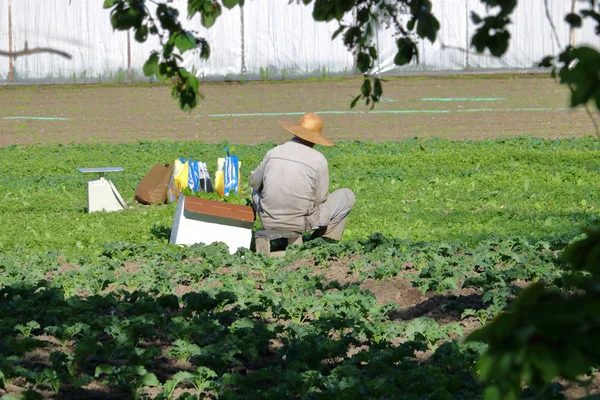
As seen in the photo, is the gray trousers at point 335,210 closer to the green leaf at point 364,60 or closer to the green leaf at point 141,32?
the green leaf at point 364,60

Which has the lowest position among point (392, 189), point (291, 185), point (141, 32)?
point (392, 189)

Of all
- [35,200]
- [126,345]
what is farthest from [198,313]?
[35,200]

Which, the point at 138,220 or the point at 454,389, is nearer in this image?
the point at 454,389

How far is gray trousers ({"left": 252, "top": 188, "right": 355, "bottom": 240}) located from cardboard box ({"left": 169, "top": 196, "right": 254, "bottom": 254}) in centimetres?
20

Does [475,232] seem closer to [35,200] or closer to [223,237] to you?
[223,237]

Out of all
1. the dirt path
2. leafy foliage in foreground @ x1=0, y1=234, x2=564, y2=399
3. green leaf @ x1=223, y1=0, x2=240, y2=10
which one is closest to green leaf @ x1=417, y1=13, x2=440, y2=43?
green leaf @ x1=223, y1=0, x2=240, y2=10

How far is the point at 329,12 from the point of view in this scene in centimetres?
262

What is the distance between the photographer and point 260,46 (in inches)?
1083

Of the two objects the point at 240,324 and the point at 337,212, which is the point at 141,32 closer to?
the point at 240,324

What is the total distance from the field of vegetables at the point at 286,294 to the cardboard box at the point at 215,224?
29 cm

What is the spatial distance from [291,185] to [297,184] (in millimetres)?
51

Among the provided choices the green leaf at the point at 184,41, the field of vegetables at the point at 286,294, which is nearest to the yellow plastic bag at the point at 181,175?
the field of vegetables at the point at 286,294

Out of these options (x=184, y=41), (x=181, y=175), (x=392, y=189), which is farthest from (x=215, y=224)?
(x=184, y=41)

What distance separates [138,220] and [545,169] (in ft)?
18.3
